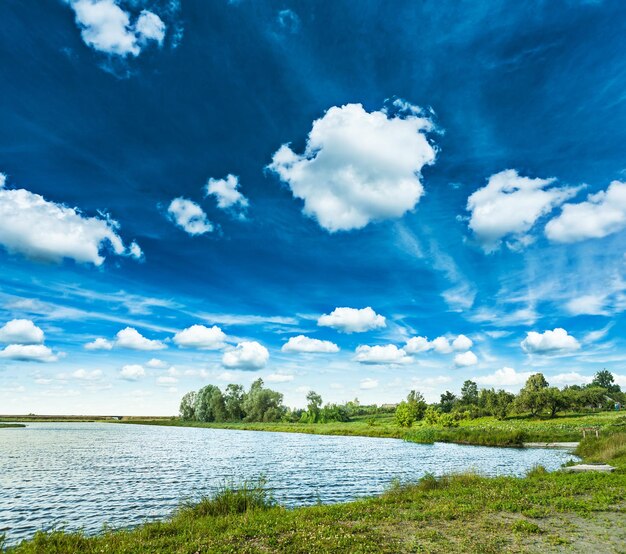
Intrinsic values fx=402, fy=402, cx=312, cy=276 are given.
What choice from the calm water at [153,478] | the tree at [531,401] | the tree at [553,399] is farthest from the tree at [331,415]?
the calm water at [153,478]

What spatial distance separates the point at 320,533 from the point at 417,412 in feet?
520

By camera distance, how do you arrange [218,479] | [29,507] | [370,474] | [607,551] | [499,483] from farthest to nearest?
[370,474], [218,479], [29,507], [499,483], [607,551]

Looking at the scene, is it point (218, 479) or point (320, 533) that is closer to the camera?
point (320, 533)

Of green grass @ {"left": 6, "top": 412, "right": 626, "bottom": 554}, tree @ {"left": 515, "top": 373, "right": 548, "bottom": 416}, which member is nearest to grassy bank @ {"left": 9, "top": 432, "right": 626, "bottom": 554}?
green grass @ {"left": 6, "top": 412, "right": 626, "bottom": 554}

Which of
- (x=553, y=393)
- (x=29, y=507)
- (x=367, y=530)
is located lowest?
(x=29, y=507)

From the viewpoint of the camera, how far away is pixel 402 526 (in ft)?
54.6

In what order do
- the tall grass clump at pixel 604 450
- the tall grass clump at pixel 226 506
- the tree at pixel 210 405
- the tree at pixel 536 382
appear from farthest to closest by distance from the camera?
the tree at pixel 210 405 → the tree at pixel 536 382 → the tall grass clump at pixel 604 450 → the tall grass clump at pixel 226 506

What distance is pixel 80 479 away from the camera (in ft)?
133

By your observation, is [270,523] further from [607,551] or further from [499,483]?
[499,483]

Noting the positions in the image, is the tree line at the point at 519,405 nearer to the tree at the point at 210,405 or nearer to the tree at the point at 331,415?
→ the tree at the point at 331,415

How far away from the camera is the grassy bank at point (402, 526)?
13945 mm

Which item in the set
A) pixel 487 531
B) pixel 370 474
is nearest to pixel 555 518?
pixel 487 531

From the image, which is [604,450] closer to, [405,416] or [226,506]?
[226,506]

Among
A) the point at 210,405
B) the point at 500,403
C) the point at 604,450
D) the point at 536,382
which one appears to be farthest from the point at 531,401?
the point at 210,405
